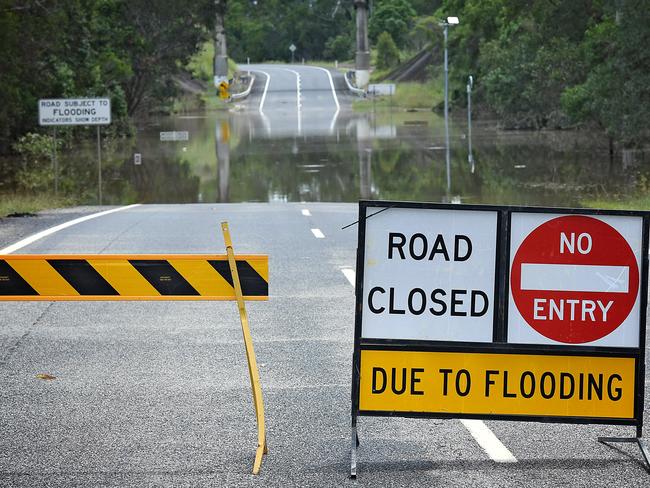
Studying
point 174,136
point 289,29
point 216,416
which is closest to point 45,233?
point 216,416

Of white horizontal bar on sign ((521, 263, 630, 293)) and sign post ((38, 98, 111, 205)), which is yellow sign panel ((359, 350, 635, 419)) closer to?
white horizontal bar on sign ((521, 263, 630, 293))

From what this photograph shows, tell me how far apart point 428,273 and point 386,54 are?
12360 cm

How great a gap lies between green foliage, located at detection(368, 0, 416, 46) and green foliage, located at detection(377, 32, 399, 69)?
73.5 ft

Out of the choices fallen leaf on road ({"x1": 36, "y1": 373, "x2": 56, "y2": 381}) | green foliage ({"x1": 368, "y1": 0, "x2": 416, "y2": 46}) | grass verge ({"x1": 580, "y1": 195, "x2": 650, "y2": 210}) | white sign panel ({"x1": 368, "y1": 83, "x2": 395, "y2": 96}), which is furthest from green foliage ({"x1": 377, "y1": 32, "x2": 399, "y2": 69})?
fallen leaf on road ({"x1": 36, "y1": 373, "x2": 56, "y2": 381})

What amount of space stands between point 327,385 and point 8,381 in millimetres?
2184

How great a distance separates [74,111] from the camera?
34312 millimetres

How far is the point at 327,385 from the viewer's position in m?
8.62

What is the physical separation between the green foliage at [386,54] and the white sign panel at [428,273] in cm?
12203

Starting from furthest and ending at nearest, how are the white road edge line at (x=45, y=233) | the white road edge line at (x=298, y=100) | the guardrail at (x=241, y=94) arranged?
the guardrail at (x=241, y=94) < the white road edge line at (x=298, y=100) < the white road edge line at (x=45, y=233)

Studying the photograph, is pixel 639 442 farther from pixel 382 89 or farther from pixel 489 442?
pixel 382 89

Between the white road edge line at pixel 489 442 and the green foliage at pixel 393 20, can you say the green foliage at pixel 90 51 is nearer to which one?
the white road edge line at pixel 489 442

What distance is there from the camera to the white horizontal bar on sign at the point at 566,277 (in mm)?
6809

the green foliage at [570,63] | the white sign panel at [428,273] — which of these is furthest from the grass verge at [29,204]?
the white sign panel at [428,273]

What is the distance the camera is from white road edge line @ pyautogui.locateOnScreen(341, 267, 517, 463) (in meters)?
6.82
